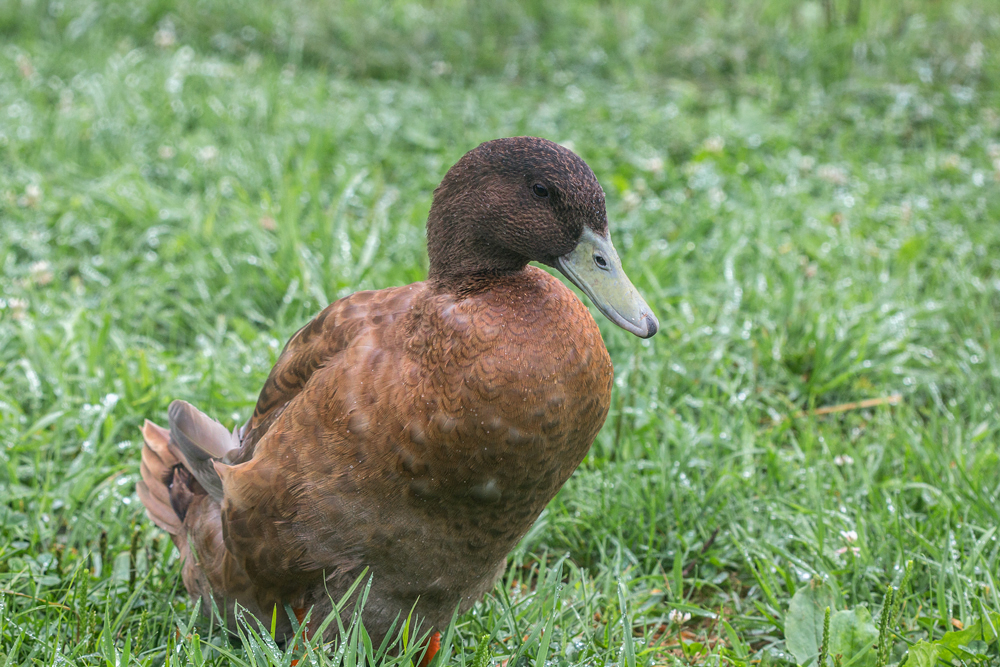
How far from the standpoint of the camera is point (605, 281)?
1.96 m

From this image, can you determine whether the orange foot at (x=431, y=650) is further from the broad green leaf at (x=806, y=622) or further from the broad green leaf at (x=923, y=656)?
the broad green leaf at (x=923, y=656)

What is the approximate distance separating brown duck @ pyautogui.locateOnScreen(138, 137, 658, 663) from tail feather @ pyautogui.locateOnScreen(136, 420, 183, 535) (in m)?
0.36

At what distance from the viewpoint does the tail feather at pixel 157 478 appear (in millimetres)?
2459

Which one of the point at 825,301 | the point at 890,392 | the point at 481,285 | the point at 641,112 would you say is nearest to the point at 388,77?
the point at 641,112

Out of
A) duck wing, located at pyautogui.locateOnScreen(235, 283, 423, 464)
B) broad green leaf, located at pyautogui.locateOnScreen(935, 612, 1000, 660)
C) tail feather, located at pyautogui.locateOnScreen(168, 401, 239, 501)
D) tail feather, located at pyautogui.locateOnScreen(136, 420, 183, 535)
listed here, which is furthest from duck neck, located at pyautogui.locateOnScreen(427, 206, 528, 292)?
broad green leaf, located at pyautogui.locateOnScreen(935, 612, 1000, 660)

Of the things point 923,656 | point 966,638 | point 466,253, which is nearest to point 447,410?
point 466,253

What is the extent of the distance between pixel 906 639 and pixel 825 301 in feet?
5.44

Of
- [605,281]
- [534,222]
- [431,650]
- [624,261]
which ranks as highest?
[534,222]

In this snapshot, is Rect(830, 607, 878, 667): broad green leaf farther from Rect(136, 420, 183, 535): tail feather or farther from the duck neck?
Rect(136, 420, 183, 535): tail feather

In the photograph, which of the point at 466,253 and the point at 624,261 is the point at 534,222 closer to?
the point at 466,253

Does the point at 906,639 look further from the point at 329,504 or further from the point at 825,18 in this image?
the point at 825,18

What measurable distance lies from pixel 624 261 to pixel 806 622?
176cm

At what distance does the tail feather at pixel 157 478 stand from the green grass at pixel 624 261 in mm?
115

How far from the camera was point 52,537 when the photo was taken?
256cm
